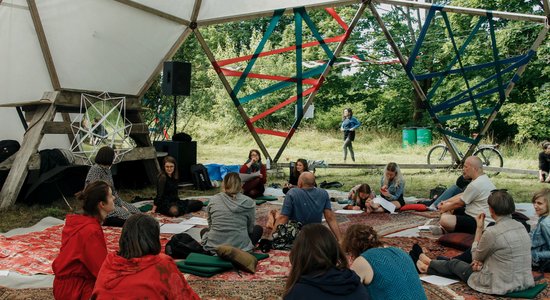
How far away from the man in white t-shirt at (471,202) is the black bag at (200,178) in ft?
17.0

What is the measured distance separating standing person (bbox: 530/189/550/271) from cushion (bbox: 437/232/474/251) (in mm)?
776

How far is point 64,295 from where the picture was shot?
11.6ft

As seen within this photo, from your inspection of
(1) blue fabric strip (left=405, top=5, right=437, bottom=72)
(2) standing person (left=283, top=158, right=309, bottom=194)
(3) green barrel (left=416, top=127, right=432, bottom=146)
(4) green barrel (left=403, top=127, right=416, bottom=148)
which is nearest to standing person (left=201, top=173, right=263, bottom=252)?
(2) standing person (left=283, top=158, right=309, bottom=194)

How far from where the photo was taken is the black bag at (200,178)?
10.5m

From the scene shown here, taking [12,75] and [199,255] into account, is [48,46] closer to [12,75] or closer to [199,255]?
[12,75]

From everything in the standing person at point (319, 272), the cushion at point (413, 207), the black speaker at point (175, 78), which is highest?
the black speaker at point (175, 78)

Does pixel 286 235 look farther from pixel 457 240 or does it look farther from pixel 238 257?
pixel 457 240

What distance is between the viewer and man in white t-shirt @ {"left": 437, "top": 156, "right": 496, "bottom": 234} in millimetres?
5910

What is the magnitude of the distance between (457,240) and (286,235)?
174 centimetres

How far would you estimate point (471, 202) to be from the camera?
6055 millimetres

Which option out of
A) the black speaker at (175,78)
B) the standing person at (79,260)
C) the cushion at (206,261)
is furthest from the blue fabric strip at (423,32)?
the standing person at (79,260)

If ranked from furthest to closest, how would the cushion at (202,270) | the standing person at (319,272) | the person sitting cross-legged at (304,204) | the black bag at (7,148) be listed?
the black bag at (7,148) < the person sitting cross-legged at (304,204) < the cushion at (202,270) < the standing person at (319,272)

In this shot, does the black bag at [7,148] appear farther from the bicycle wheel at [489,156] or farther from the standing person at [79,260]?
the bicycle wheel at [489,156]

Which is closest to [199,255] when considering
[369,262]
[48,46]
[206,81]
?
[369,262]
